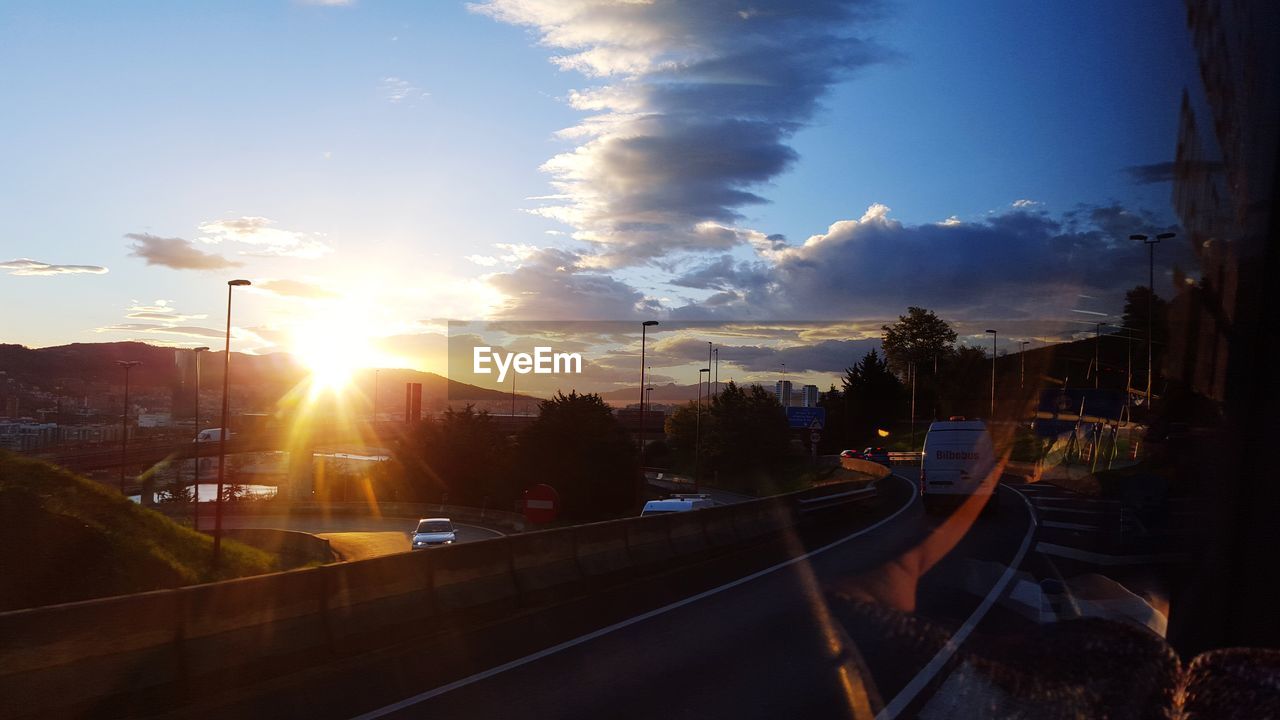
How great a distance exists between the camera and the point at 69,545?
23.0m

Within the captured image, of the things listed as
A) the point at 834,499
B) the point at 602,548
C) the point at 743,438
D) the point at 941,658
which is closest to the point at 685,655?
the point at 941,658

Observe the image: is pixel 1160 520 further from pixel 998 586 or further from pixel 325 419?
pixel 325 419

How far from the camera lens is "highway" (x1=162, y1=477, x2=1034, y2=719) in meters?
7.97

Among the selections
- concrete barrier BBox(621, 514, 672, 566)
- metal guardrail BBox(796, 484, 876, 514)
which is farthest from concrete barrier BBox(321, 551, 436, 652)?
metal guardrail BBox(796, 484, 876, 514)

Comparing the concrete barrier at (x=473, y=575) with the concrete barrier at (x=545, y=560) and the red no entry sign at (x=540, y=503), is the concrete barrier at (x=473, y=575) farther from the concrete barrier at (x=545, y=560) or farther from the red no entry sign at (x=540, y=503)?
the red no entry sign at (x=540, y=503)

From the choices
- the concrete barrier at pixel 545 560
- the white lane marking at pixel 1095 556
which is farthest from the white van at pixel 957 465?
the concrete barrier at pixel 545 560

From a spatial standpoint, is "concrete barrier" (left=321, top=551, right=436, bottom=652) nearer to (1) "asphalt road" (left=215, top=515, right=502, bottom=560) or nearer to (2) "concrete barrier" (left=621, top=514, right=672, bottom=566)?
(2) "concrete barrier" (left=621, top=514, right=672, bottom=566)

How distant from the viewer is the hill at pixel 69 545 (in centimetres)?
2130

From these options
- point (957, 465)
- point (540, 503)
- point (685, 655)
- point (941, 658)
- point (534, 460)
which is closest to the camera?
point (941, 658)

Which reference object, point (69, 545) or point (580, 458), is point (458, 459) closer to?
point (580, 458)

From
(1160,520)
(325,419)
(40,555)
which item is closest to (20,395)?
(325,419)

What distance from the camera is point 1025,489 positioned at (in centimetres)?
4434

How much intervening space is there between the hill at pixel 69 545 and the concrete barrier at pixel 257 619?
13.6 metres

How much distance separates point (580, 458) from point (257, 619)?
80.2 meters
